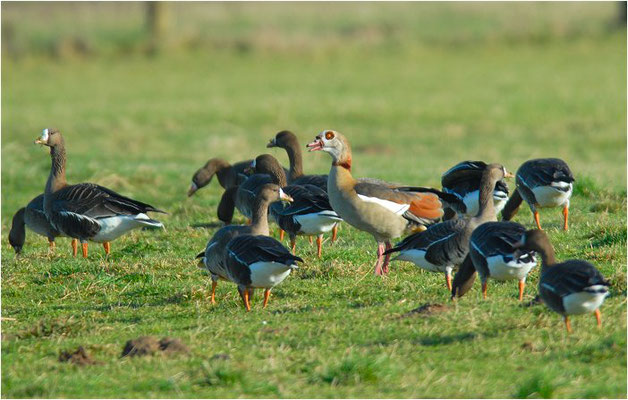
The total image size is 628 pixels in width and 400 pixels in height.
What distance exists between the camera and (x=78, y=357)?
8281mm

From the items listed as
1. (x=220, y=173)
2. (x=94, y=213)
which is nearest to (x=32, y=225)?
(x=94, y=213)

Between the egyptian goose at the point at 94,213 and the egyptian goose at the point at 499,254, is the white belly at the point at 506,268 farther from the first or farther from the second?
the egyptian goose at the point at 94,213

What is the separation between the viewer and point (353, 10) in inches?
2462

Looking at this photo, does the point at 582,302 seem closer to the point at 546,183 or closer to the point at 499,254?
the point at 499,254

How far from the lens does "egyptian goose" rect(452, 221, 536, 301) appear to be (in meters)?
9.02

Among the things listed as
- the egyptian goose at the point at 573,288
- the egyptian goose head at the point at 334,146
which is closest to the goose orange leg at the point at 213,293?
the egyptian goose head at the point at 334,146

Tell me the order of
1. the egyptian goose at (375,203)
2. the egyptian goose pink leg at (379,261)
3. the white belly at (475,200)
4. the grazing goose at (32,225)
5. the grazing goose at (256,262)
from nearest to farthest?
the grazing goose at (256,262) → the egyptian goose pink leg at (379,261) → the egyptian goose at (375,203) → the white belly at (475,200) → the grazing goose at (32,225)

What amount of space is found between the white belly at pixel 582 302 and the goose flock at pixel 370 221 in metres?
0.01

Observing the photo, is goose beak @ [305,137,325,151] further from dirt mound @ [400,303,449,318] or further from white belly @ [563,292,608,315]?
white belly @ [563,292,608,315]

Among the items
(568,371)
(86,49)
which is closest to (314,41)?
(86,49)

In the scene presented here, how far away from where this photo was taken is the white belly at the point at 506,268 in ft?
29.6

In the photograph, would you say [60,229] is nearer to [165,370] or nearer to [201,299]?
[201,299]

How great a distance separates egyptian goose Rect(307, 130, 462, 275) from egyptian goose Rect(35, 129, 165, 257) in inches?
99.0

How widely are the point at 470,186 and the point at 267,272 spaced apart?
4.74 metres
